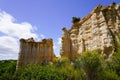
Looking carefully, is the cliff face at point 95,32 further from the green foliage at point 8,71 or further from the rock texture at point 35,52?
the green foliage at point 8,71

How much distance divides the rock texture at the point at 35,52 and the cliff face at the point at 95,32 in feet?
15.1

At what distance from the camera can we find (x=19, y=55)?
51.0m

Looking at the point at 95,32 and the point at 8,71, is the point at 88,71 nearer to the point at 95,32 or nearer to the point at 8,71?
the point at 95,32

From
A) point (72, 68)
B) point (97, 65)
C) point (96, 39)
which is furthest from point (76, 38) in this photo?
point (97, 65)

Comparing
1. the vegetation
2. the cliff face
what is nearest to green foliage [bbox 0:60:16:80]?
the cliff face

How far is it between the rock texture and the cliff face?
462cm

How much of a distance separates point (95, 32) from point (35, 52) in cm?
1652

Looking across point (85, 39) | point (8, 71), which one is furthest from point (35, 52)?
point (8, 71)

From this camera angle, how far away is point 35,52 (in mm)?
51875

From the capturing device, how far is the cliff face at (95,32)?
3847 centimetres

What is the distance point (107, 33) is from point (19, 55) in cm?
2179

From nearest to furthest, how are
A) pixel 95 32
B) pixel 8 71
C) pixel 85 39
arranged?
1. pixel 95 32
2. pixel 85 39
3. pixel 8 71

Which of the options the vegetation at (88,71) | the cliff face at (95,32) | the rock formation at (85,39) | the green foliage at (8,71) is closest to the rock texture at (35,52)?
the rock formation at (85,39)

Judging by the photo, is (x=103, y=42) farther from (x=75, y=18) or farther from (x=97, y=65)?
(x=75, y=18)
